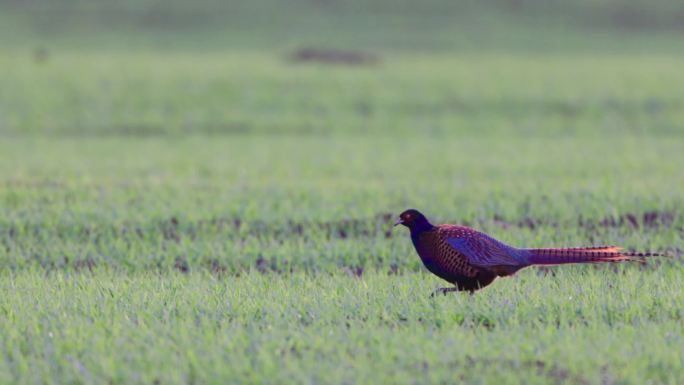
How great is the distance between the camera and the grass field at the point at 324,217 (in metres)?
6.55

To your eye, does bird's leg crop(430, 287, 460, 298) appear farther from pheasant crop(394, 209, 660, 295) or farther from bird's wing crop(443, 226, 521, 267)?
bird's wing crop(443, 226, 521, 267)

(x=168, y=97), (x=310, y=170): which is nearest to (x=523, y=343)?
(x=310, y=170)

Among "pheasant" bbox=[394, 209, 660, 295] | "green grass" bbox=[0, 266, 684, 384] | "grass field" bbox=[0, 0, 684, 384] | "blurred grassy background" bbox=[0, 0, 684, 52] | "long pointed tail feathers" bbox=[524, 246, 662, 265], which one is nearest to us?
"green grass" bbox=[0, 266, 684, 384]

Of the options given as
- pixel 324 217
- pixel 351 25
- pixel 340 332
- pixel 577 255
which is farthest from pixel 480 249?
pixel 351 25

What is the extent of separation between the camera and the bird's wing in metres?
7.95

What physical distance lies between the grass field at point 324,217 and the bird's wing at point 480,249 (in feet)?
0.95

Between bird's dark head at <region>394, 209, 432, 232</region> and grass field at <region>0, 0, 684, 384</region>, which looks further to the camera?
bird's dark head at <region>394, 209, 432, 232</region>

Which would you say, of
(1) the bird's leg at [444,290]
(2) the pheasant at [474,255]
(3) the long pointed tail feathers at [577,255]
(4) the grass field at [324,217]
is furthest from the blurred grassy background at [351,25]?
(3) the long pointed tail feathers at [577,255]

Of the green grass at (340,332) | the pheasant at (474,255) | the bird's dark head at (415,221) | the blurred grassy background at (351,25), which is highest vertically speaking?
the blurred grassy background at (351,25)

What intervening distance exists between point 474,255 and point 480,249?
2.6 inches

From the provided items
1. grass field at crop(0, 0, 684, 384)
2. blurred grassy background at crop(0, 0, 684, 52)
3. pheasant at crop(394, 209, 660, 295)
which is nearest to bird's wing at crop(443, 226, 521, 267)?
pheasant at crop(394, 209, 660, 295)

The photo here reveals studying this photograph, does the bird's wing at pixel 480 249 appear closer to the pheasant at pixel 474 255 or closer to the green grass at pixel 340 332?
the pheasant at pixel 474 255

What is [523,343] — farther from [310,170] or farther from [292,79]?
[292,79]

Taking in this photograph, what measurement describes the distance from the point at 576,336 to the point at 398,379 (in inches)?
56.3
